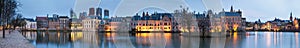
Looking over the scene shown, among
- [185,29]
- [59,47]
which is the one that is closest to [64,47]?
[59,47]

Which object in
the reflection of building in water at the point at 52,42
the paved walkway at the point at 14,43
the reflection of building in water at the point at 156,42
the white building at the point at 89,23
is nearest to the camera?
the paved walkway at the point at 14,43

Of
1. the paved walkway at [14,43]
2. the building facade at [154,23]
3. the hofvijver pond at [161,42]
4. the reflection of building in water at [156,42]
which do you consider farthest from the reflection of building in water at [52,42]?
the building facade at [154,23]

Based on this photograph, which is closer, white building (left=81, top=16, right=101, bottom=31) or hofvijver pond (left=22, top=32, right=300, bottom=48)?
hofvijver pond (left=22, top=32, right=300, bottom=48)

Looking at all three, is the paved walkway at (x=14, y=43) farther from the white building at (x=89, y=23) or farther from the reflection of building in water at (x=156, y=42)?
the white building at (x=89, y=23)

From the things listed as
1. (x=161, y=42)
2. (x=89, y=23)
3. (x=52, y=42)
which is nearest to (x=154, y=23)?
(x=89, y=23)

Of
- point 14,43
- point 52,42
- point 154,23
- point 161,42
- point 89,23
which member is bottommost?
point 161,42

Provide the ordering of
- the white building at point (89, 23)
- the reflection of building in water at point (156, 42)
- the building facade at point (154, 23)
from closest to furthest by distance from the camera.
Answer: the reflection of building in water at point (156, 42) → the building facade at point (154, 23) → the white building at point (89, 23)

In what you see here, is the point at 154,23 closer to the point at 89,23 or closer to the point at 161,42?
the point at 89,23

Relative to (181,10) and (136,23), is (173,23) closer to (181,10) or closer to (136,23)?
(136,23)

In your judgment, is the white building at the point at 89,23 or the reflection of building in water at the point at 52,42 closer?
the reflection of building in water at the point at 52,42

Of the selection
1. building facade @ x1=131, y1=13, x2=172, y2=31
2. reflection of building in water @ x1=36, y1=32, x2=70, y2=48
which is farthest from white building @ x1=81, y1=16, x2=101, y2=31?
reflection of building in water @ x1=36, y1=32, x2=70, y2=48

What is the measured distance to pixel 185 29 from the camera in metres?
52.0

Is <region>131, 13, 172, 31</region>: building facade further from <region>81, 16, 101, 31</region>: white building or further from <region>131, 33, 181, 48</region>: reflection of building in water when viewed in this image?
<region>131, 33, 181, 48</region>: reflection of building in water

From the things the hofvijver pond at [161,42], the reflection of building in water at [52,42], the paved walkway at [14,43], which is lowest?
the hofvijver pond at [161,42]
